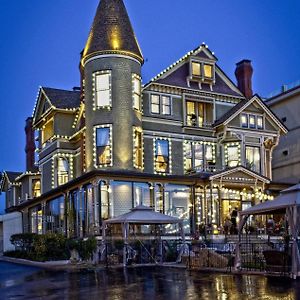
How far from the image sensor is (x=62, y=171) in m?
40.2

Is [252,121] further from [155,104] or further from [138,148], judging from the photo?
[138,148]

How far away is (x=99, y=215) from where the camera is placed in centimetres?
3192

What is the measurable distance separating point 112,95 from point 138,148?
12.3 ft

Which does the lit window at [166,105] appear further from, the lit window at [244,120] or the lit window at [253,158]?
the lit window at [253,158]

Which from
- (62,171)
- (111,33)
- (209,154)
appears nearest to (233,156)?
(209,154)

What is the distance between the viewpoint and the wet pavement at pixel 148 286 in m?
14.3

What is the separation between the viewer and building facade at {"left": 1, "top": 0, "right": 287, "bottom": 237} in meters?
33.8

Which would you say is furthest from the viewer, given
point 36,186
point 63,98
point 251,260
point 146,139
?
point 36,186

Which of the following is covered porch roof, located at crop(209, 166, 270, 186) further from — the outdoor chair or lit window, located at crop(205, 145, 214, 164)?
the outdoor chair

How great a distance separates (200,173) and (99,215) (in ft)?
24.9

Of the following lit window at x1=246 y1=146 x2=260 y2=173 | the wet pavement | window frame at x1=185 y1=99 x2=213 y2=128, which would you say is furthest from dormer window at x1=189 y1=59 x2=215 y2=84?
the wet pavement

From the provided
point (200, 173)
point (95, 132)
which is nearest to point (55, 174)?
point (95, 132)

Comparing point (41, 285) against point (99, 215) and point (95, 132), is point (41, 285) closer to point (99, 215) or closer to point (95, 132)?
point (99, 215)

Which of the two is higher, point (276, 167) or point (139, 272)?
point (276, 167)
